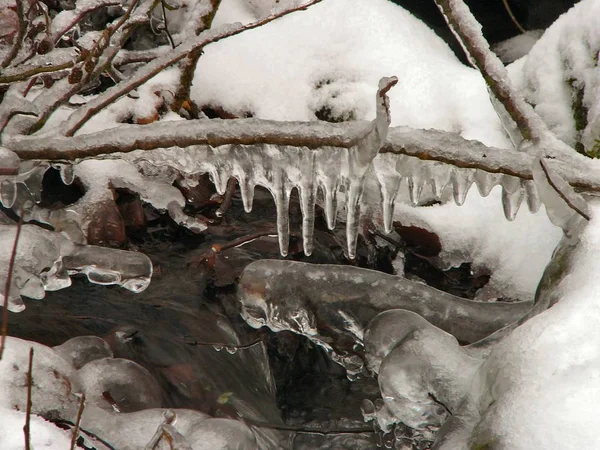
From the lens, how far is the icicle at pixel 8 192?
2.42 meters

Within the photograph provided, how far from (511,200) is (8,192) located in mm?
1820

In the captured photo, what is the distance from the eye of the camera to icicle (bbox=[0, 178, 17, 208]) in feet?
7.94

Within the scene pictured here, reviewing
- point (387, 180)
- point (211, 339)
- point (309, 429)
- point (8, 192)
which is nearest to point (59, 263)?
point (8, 192)

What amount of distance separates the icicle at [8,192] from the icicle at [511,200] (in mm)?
1774

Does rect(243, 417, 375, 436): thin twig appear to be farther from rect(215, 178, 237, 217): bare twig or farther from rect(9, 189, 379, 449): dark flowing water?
rect(215, 178, 237, 217): bare twig

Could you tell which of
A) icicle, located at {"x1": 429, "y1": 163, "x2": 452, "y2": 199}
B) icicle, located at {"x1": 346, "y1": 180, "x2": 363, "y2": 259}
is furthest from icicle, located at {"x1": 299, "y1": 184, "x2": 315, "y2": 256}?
icicle, located at {"x1": 429, "y1": 163, "x2": 452, "y2": 199}

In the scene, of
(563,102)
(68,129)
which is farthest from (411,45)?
(68,129)

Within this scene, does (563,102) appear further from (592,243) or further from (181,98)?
(181,98)

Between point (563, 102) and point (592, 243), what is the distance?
1.11m

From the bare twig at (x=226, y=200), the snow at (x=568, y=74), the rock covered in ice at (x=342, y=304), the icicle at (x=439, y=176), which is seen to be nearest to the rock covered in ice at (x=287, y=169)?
the icicle at (x=439, y=176)

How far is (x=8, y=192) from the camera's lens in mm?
2447

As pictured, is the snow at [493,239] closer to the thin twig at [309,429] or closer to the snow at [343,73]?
the snow at [343,73]

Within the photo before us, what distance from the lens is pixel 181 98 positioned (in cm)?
304

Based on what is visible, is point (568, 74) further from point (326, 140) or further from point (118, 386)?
point (118, 386)
